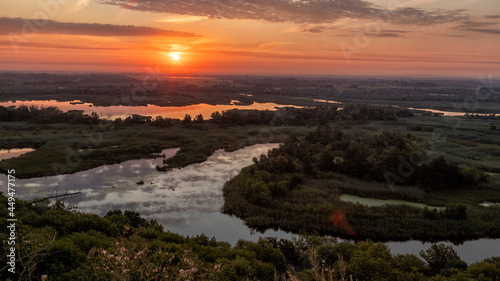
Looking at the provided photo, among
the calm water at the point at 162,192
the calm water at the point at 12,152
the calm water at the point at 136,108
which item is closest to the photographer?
the calm water at the point at 162,192

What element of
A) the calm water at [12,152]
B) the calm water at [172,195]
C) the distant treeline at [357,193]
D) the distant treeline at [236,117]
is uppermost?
the distant treeline at [236,117]

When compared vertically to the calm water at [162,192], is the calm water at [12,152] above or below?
above

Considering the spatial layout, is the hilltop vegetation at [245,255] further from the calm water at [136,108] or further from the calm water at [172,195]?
the calm water at [136,108]

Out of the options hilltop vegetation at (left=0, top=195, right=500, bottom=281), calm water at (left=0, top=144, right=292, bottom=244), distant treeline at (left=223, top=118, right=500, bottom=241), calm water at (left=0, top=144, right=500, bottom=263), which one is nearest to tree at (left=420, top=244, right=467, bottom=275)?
hilltop vegetation at (left=0, top=195, right=500, bottom=281)

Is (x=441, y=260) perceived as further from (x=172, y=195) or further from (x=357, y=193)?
(x=172, y=195)

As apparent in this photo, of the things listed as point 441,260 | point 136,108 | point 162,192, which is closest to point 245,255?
point 441,260

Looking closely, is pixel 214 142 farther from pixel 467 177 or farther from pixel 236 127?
pixel 467 177

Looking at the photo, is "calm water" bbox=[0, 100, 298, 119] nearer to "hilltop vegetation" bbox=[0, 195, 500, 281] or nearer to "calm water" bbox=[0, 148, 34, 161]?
"calm water" bbox=[0, 148, 34, 161]

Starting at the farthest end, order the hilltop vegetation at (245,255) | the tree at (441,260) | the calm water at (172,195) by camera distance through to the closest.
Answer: the calm water at (172,195)
the tree at (441,260)
the hilltop vegetation at (245,255)

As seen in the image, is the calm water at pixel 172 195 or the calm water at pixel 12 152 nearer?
the calm water at pixel 172 195

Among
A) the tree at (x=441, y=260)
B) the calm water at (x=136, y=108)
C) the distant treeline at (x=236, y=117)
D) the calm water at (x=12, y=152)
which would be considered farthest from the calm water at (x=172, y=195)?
the calm water at (x=136, y=108)
